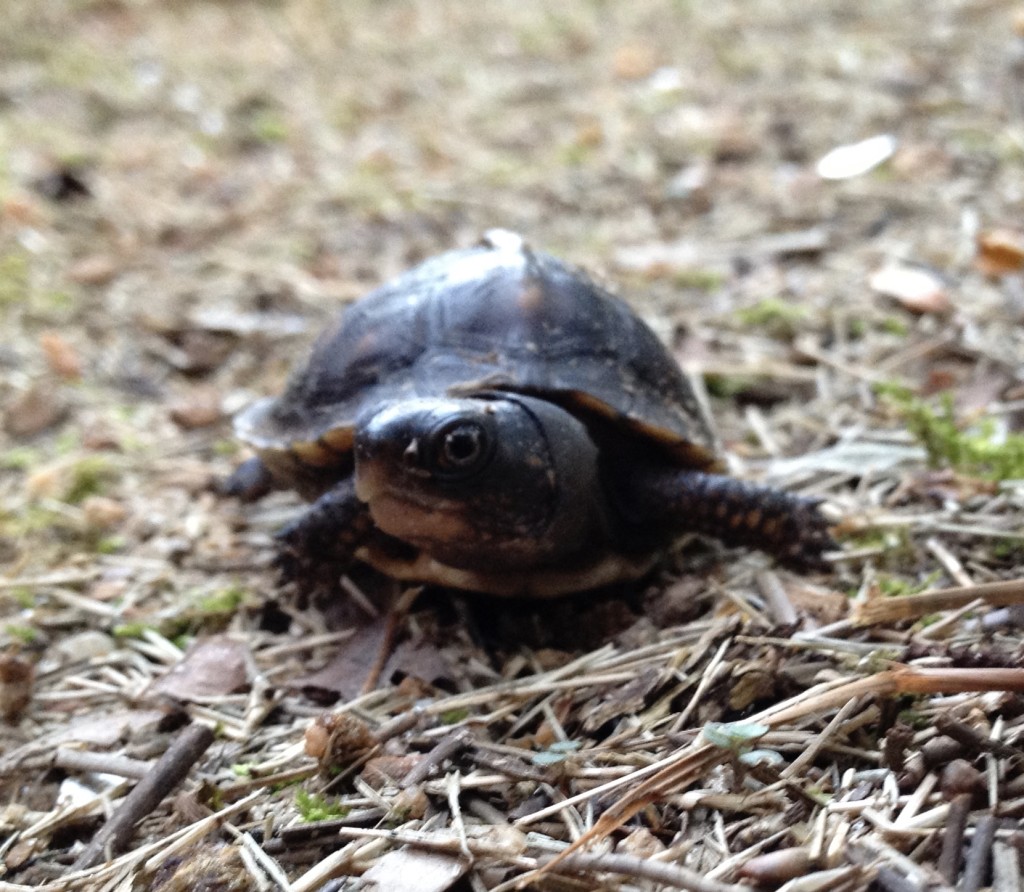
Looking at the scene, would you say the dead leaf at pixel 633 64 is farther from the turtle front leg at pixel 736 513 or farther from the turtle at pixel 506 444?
the turtle front leg at pixel 736 513

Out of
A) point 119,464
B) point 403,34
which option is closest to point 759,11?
point 403,34

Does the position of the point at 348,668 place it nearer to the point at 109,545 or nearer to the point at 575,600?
the point at 575,600

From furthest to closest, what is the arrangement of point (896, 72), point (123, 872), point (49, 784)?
point (896, 72)
point (49, 784)
point (123, 872)

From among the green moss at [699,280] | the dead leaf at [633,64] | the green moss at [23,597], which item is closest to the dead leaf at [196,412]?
the green moss at [23,597]

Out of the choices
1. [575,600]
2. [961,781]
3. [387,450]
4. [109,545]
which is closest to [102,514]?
[109,545]

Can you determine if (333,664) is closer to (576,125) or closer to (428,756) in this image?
(428,756)
